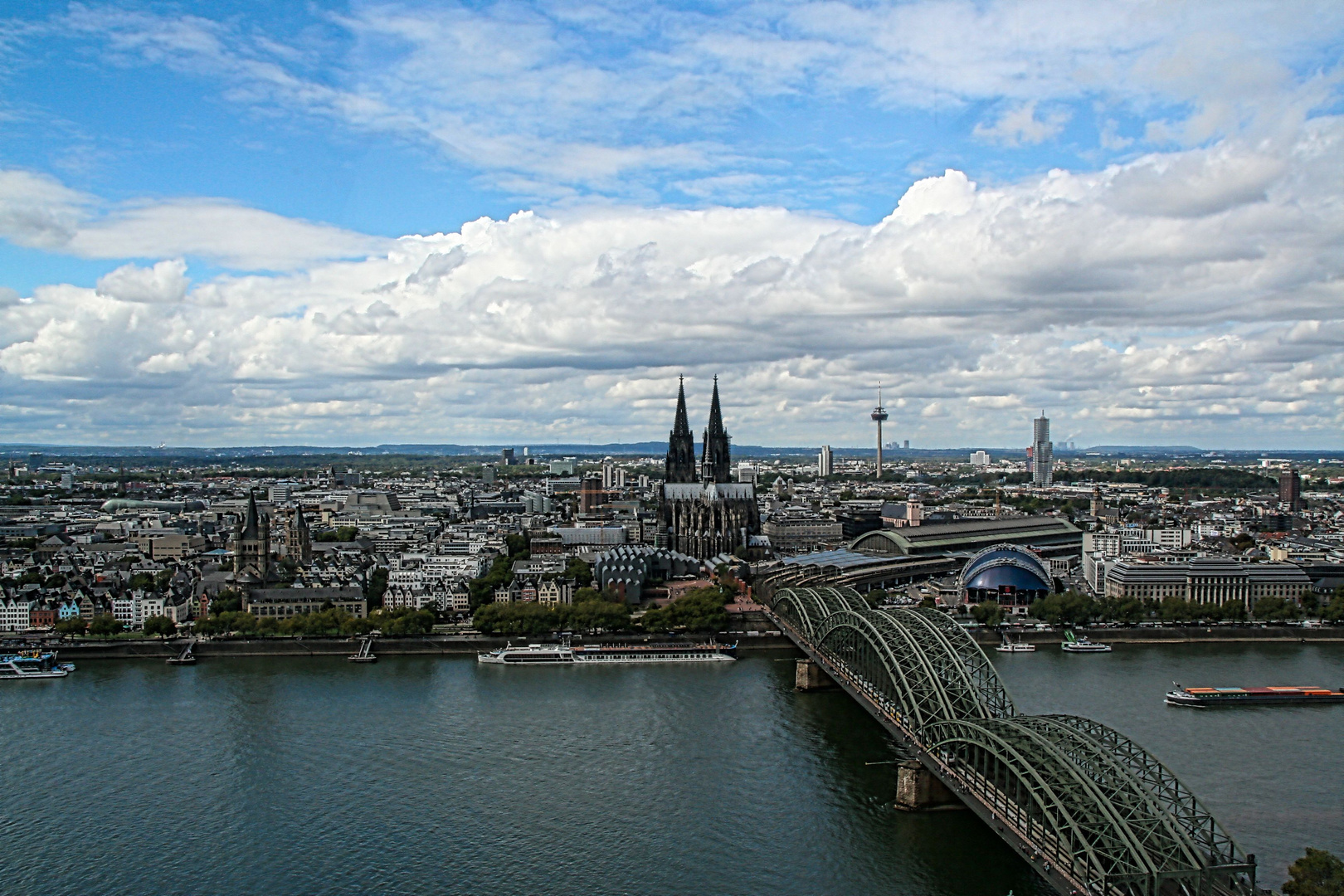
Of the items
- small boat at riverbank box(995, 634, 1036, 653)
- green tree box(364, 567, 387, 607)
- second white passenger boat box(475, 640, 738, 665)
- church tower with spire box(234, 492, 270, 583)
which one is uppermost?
church tower with spire box(234, 492, 270, 583)

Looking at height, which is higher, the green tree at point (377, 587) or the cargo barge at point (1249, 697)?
the green tree at point (377, 587)

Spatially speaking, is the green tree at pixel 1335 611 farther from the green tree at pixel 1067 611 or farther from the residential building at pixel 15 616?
the residential building at pixel 15 616

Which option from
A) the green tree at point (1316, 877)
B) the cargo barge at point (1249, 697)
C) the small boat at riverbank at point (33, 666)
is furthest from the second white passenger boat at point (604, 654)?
the green tree at point (1316, 877)

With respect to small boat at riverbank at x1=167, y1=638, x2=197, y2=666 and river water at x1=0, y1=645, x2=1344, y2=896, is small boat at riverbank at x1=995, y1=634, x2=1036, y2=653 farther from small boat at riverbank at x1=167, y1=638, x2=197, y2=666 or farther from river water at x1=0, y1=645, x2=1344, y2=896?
small boat at riverbank at x1=167, y1=638, x2=197, y2=666

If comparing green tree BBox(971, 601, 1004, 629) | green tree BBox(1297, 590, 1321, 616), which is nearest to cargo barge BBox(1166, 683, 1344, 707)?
green tree BBox(971, 601, 1004, 629)

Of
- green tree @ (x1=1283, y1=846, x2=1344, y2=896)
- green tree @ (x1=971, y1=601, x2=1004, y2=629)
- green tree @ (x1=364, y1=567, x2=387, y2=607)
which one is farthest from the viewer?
green tree @ (x1=364, y1=567, x2=387, y2=607)

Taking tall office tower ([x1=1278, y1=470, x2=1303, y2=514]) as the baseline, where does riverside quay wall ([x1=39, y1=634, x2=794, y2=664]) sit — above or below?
below

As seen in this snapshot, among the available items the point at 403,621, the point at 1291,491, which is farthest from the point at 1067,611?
the point at 1291,491

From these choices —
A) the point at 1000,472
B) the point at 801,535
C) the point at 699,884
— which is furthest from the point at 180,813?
the point at 1000,472
